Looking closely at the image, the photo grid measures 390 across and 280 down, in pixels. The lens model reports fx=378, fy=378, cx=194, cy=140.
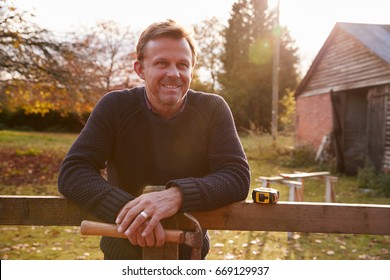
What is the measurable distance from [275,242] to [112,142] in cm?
468

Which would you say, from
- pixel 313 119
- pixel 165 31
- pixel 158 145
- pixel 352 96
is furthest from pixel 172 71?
pixel 313 119

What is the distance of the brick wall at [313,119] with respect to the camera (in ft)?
51.0

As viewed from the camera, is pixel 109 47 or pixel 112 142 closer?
pixel 112 142

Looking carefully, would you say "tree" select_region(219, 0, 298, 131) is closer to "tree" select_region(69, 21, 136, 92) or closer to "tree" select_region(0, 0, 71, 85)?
"tree" select_region(69, 21, 136, 92)

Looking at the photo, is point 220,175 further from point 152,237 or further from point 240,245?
point 240,245

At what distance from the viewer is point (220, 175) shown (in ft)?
5.20

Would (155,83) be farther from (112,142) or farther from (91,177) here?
(91,177)

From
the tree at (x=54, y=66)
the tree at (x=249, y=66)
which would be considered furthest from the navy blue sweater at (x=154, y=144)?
the tree at (x=249, y=66)

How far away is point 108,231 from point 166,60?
2.49 feet

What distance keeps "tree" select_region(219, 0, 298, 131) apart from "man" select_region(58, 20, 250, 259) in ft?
79.6

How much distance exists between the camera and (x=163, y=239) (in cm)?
134

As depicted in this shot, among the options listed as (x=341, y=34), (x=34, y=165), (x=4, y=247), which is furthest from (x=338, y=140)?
(x=4, y=247)

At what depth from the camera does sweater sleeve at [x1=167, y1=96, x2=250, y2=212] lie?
1453mm

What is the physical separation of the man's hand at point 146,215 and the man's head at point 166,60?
496 mm
